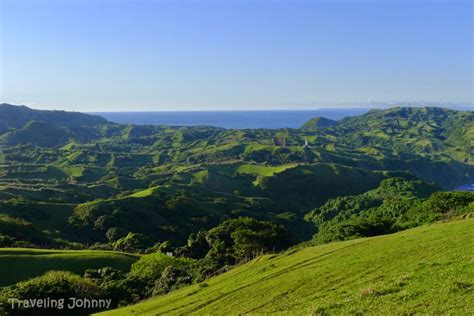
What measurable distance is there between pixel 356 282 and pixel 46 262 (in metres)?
57.0

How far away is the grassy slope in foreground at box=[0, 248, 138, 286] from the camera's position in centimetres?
6506

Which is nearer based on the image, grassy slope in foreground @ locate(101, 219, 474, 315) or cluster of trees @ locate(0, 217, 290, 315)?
grassy slope in foreground @ locate(101, 219, 474, 315)

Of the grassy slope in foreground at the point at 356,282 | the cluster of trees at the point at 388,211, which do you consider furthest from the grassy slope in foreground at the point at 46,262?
the cluster of trees at the point at 388,211

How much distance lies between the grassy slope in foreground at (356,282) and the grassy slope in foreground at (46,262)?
2864 centimetres

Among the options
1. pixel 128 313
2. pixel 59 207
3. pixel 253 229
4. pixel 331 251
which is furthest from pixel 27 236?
pixel 331 251

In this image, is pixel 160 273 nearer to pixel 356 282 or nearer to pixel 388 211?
pixel 356 282

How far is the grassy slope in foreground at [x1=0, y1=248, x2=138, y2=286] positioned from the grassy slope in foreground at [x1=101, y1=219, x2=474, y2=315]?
2864 centimetres

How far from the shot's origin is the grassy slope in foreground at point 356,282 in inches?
→ 854

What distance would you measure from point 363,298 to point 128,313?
1031 inches

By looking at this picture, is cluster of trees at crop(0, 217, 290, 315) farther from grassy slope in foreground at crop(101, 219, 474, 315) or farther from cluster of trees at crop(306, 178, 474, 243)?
cluster of trees at crop(306, 178, 474, 243)

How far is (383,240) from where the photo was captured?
138 ft

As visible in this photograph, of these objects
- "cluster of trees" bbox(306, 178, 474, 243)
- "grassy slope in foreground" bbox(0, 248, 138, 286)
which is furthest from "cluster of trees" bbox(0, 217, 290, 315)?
"cluster of trees" bbox(306, 178, 474, 243)

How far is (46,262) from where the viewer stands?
69875 mm

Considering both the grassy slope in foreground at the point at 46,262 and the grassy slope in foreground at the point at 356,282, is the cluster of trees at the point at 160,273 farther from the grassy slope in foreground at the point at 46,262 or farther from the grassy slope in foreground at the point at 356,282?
the grassy slope in foreground at the point at 356,282
